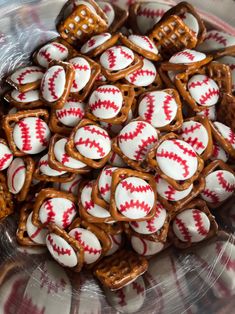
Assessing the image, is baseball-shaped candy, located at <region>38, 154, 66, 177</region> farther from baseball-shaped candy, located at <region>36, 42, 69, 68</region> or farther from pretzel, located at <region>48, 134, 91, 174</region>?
baseball-shaped candy, located at <region>36, 42, 69, 68</region>

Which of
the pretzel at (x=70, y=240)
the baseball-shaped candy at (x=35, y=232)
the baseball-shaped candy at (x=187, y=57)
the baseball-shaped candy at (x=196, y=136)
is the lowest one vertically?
the baseball-shaped candy at (x=35, y=232)

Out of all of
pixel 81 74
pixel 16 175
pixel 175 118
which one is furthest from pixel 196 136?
pixel 16 175

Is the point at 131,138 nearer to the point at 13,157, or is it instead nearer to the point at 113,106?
the point at 113,106

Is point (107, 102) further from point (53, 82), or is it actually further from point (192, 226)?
point (192, 226)

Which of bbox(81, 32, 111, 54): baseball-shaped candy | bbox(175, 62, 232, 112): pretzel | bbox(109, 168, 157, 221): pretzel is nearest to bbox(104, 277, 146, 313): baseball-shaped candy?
bbox(109, 168, 157, 221): pretzel

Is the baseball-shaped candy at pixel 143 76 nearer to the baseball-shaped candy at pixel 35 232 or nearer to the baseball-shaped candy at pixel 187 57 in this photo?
the baseball-shaped candy at pixel 187 57

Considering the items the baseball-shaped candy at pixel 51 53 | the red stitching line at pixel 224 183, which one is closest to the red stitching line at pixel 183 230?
the red stitching line at pixel 224 183

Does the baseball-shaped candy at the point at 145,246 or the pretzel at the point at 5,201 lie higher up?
the baseball-shaped candy at the point at 145,246
